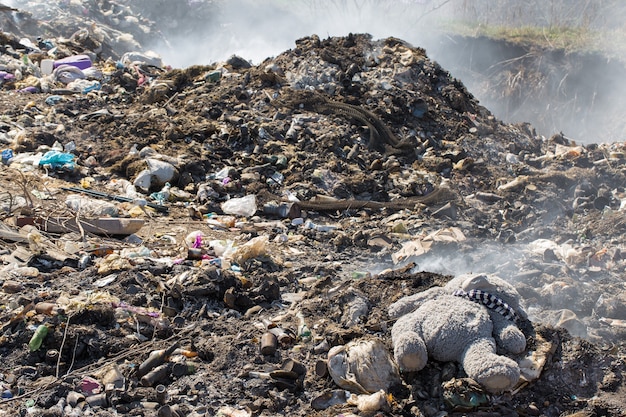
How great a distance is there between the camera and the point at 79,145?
673 centimetres

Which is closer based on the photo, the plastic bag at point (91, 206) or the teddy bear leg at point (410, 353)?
the teddy bear leg at point (410, 353)

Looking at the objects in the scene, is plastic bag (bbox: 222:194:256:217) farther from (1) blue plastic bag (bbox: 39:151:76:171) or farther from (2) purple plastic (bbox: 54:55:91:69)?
(2) purple plastic (bbox: 54:55:91:69)

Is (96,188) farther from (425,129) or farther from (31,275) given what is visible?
(425,129)

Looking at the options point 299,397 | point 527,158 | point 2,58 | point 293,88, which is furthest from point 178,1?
point 299,397

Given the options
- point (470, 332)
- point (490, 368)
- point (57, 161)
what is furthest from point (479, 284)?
point (57, 161)

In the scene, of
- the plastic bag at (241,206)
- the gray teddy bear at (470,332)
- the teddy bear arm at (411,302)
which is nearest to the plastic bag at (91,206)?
the plastic bag at (241,206)

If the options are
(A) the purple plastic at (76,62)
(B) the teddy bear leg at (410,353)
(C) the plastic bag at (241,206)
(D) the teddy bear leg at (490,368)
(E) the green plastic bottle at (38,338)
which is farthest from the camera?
(A) the purple plastic at (76,62)

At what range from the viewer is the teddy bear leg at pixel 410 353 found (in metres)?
2.97

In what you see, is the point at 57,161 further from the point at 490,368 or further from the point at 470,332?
the point at 490,368

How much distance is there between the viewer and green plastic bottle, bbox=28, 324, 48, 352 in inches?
126

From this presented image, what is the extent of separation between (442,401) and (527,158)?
5828 millimetres

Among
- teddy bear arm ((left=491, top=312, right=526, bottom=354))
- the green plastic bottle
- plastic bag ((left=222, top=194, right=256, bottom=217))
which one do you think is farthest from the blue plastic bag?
teddy bear arm ((left=491, top=312, right=526, bottom=354))

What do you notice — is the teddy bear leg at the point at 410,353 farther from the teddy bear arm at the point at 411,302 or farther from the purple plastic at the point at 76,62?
the purple plastic at the point at 76,62

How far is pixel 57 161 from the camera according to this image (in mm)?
6082
